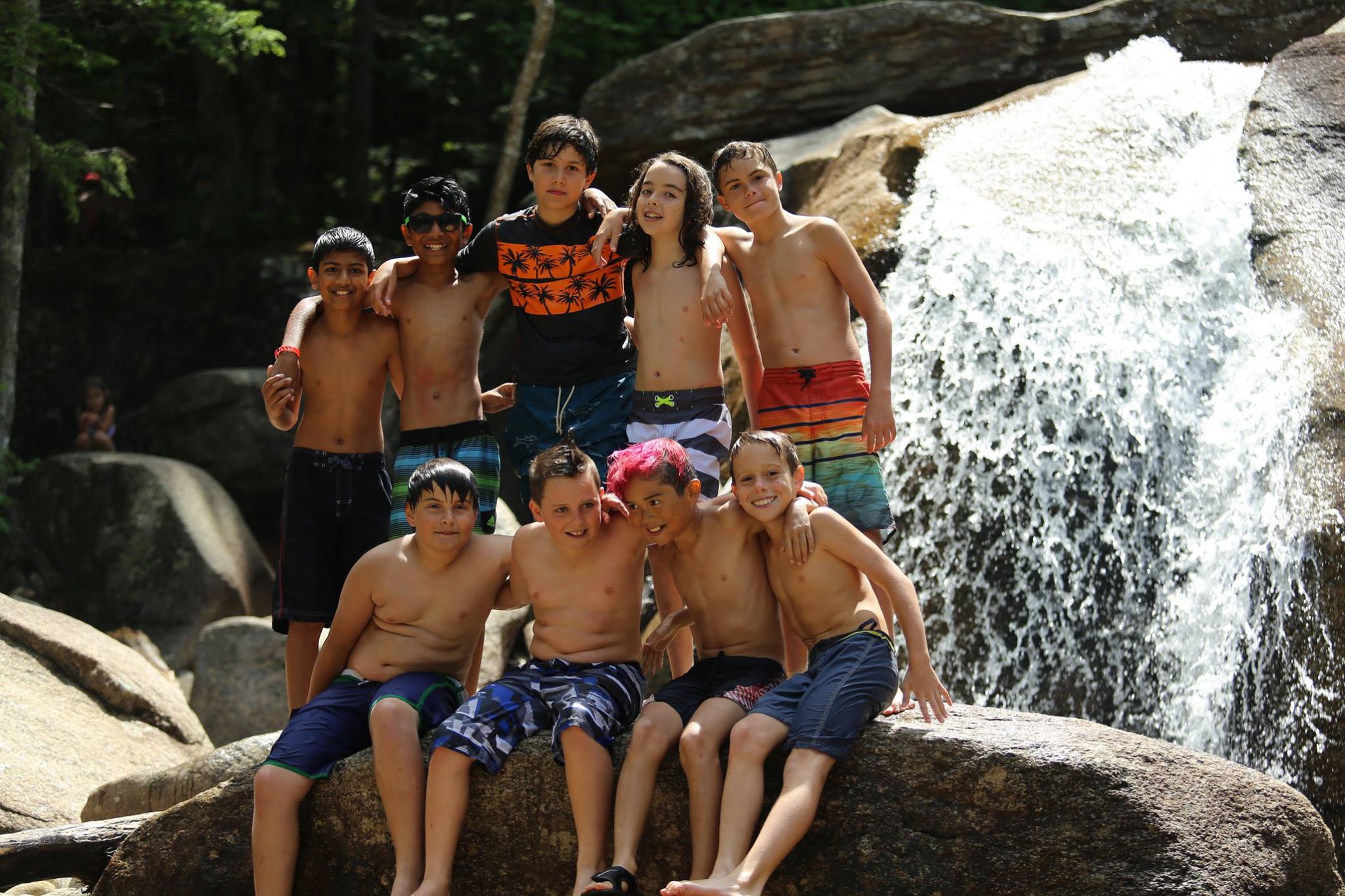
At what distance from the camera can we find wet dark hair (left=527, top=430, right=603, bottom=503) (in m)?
4.04

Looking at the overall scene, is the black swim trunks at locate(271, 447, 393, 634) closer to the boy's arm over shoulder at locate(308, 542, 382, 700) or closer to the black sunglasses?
the boy's arm over shoulder at locate(308, 542, 382, 700)

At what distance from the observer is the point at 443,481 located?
4113 millimetres

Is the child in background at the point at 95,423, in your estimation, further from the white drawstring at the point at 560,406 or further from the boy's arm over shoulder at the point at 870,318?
the boy's arm over shoulder at the point at 870,318

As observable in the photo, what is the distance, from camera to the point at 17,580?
961cm

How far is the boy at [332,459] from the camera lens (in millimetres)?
4707

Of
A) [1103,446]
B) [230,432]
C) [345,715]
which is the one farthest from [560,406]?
[230,432]

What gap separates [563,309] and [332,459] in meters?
1.01

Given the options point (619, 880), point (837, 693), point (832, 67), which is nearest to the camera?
point (619, 880)

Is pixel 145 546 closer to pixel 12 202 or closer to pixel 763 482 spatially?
pixel 12 202

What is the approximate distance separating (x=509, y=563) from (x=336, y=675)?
2.18 ft

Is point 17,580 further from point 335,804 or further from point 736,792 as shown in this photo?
point 736,792

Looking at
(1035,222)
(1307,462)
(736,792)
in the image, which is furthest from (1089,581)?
(736,792)

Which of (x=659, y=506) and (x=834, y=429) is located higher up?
(x=834, y=429)

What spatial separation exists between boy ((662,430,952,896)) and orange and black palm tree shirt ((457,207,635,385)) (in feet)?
2.71
